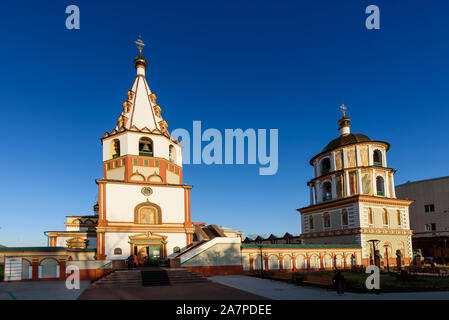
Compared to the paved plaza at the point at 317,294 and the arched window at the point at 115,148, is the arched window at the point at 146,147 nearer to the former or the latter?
the arched window at the point at 115,148

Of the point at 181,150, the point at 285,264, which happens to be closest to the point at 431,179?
the point at 285,264

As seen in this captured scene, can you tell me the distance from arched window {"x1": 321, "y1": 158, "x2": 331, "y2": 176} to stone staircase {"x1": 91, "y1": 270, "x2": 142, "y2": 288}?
2523 centimetres

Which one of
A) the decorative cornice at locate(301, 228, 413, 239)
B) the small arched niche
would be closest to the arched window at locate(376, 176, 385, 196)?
the decorative cornice at locate(301, 228, 413, 239)

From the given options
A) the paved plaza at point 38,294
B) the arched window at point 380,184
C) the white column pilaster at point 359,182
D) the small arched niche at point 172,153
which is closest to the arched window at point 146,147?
the small arched niche at point 172,153

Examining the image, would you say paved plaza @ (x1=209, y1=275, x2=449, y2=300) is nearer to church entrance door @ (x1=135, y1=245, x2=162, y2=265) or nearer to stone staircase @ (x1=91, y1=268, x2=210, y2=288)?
stone staircase @ (x1=91, y1=268, x2=210, y2=288)

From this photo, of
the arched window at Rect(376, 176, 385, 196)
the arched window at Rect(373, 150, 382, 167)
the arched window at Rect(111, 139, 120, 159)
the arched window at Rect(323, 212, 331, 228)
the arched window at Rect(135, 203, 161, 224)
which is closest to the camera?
the arched window at Rect(135, 203, 161, 224)

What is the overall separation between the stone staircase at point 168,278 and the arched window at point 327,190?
21.5 m

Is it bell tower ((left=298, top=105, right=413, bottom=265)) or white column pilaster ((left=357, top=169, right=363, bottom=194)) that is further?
white column pilaster ((left=357, top=169, right=363, bottom=194))

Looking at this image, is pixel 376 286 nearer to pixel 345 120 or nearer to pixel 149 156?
pixel 149 156

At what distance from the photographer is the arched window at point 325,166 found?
38.9 m

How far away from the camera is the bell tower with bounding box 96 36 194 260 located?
27688mm

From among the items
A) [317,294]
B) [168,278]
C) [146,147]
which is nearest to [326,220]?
[146,147]
